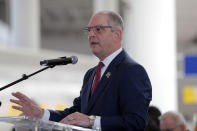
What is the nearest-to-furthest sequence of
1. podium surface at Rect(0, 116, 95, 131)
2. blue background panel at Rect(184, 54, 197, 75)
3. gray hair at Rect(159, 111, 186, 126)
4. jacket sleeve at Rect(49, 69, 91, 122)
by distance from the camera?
podium surface at Rect(0, 116, 95, 131)
jacket sleeve at Rect(49, 69, 91, 122)
gray hair at Rect(159, 111, 186, 126)
blue background panel at Rect(184, 54, 197, 75)

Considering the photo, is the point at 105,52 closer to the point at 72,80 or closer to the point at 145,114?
the point at 145,114

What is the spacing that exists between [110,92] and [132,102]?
17 centimetres

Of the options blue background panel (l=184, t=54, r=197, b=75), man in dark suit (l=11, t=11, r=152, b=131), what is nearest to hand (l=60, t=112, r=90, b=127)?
man in dark suit (l=11, t=11, r=152, b=131)

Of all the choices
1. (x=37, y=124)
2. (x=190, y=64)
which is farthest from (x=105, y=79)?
(x=190, y=64)

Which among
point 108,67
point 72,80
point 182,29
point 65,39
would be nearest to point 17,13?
point 72,80

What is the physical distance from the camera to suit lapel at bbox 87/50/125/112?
147 inches

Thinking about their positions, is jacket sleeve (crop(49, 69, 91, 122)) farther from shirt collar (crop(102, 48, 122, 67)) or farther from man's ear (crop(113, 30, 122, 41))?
man's ear (crop(113, 30, 122, 41))

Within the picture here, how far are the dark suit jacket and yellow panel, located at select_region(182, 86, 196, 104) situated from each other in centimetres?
2345

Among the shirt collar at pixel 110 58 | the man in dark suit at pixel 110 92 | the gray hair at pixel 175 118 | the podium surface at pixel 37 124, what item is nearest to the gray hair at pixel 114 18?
the man in dark suit at pixel 110 92

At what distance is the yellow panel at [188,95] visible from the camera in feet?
88.7

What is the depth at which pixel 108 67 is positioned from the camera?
3.82 metres

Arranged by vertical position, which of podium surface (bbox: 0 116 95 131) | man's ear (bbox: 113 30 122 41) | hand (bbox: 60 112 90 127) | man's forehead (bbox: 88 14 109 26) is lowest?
podium surface (bbox: 0 116 95 131)

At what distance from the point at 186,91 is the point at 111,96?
23617 millimetres

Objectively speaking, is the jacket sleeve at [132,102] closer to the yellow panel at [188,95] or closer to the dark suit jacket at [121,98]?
the dark suit jacket at [121,98]
